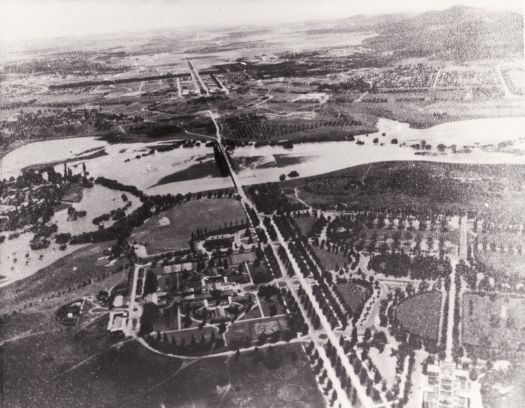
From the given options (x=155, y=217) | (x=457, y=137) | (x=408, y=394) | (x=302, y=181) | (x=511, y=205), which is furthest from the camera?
(x=457, y=137)

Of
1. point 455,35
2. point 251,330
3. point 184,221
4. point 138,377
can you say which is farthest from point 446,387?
point 455,35

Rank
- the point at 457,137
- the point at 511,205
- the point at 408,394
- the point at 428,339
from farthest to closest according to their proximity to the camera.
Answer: the point at 457,137 < the point at 511,205 < the point at 428,339 < the point at 408,394

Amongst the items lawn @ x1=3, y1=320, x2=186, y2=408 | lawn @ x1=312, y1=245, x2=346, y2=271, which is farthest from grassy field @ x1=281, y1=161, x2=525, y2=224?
lawn @ x1=3, y1=320, x2=186, y2=408

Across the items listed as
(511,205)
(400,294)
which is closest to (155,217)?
(400,294)

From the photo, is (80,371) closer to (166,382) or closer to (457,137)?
(166,382)

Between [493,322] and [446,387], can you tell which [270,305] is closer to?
[446,387]

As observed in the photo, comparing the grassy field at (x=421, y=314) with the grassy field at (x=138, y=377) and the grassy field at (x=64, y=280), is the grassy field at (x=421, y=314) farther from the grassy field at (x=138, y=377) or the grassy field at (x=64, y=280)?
the grassy field at (x=64, y=280)
